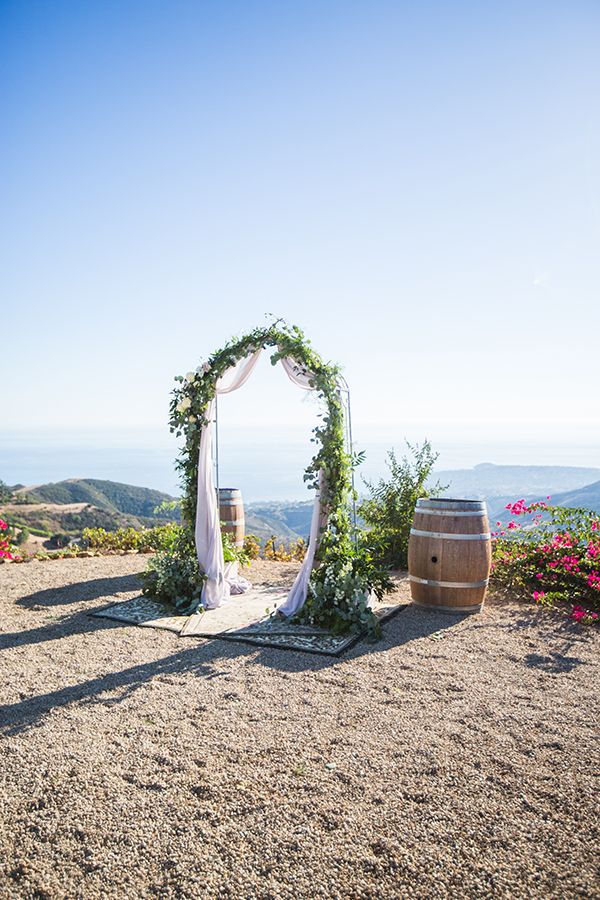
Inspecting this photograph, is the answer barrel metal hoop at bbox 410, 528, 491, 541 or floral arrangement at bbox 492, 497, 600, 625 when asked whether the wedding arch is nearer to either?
barrel metal hoop at bbox 410, 528, 491, 541

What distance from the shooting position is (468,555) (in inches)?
219

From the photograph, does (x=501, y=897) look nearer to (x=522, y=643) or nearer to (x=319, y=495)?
(x=522, y=643)

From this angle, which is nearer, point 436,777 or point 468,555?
point 436,777

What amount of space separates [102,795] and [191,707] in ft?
3.14

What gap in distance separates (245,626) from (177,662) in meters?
1.00

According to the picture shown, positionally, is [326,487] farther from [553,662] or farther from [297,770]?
[297,770]

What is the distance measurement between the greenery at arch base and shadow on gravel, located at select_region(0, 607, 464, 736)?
1.30 feet

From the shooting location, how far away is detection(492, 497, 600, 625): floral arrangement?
20.1ft

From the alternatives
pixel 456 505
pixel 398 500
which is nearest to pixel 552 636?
pixel 456 505

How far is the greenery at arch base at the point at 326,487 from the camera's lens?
5.23 m

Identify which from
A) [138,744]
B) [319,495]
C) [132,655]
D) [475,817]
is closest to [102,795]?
[138,744]

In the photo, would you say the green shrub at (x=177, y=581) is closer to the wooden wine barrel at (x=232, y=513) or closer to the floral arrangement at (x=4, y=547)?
the wooden wine barrel at (x=232, y=513)

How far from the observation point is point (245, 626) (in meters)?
5.28

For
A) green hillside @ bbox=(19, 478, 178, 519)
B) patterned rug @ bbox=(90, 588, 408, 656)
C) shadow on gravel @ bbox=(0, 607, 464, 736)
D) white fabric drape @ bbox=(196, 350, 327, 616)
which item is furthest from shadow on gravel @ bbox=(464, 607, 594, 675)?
green hillside @ bbox=(19, 478, 178, 519)
